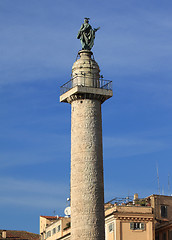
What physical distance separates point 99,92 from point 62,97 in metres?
3.62

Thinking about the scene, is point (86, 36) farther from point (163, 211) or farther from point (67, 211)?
point (67, 211)

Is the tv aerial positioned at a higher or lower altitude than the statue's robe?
lower

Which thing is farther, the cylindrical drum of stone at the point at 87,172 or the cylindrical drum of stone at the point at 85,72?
the cylindrical drum of stone at the point at 85,72

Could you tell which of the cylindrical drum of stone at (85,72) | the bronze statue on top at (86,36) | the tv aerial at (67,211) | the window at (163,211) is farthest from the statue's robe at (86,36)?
the tv aerial at (67,211)

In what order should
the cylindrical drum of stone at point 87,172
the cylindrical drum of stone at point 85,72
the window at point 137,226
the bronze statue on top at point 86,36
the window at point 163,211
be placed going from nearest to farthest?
1. the cylindrical drum of stone at point 87,172
2. the cylindrical drum of stone at point 85,72
3. the bronze statue on top at point 86,36
4. the window at point 137,226
5. the window at point 163,211

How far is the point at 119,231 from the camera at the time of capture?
68.3m

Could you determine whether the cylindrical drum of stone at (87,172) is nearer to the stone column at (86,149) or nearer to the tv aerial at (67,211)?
the stone column at (86,149)

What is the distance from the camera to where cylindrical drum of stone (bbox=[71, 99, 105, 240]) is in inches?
2034

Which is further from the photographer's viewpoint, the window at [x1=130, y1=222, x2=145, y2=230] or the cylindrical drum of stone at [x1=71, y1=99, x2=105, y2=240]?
the window at [x1=130, y1=222, x2=145, y2=230]

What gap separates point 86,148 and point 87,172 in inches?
77.0

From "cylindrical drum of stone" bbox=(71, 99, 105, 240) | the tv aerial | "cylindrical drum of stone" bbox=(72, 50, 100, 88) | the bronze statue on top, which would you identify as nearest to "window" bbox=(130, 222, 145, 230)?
the tv aerial

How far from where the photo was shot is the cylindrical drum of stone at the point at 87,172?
51.7 m

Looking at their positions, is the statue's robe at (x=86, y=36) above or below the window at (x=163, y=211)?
above

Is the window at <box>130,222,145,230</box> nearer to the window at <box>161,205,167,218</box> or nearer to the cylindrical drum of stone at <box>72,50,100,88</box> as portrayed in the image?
the window at <box>161,205,167,218</box>
